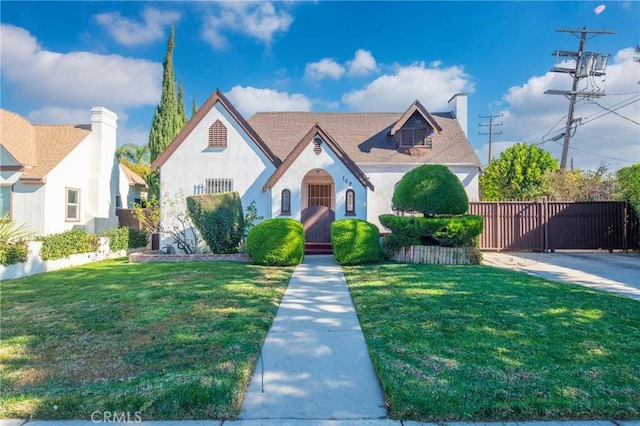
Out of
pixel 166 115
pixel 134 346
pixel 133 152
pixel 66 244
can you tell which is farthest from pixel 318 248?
pixel 133 152

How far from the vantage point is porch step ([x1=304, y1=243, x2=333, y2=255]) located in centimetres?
1396

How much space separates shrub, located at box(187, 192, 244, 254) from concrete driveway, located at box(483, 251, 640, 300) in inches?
366

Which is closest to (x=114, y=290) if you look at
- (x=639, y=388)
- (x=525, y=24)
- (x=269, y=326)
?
(x=269, y=326)

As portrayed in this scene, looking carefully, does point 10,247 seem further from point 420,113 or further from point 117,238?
point 420,113

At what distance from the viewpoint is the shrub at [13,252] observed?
934cm

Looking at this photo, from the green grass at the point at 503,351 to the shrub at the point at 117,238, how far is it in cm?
1179

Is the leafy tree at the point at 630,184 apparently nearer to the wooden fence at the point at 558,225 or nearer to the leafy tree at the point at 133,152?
the wooden fence at the point at 558,225

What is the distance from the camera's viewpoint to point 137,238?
52.3ft

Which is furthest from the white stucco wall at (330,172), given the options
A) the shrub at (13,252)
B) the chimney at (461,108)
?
the chimney at (461,108)

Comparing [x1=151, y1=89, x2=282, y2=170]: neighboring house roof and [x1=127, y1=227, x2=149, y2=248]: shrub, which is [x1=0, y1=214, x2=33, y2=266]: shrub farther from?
[x1=151, y1=89, x2=282, y2=170]: neighboring house roof

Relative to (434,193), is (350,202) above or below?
below

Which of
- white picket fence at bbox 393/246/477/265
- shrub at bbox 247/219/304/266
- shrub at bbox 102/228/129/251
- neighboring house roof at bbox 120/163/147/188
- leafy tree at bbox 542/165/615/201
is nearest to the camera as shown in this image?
shrub at bbox 247/219/304/266

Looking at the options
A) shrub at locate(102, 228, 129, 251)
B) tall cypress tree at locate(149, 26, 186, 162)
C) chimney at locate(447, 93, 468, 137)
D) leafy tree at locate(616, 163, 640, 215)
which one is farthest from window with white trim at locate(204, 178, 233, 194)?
leafy tree at locate(616, 163, 640, 215)

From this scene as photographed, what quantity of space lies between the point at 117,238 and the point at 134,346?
39.4 feet
